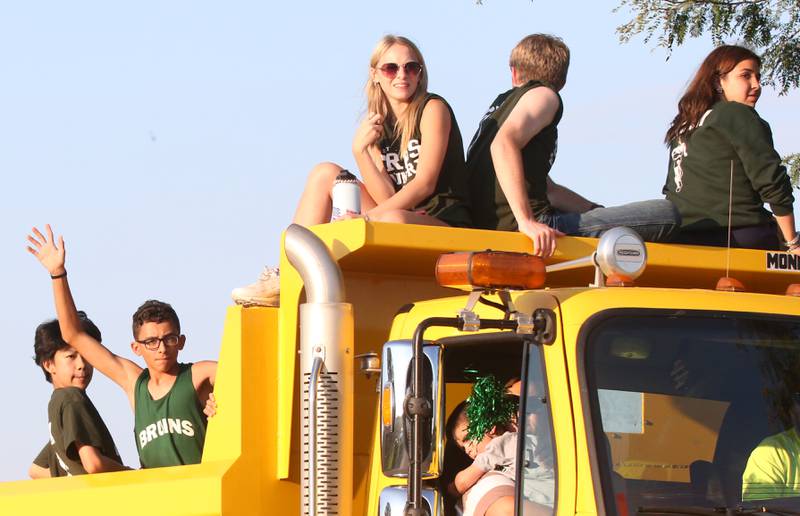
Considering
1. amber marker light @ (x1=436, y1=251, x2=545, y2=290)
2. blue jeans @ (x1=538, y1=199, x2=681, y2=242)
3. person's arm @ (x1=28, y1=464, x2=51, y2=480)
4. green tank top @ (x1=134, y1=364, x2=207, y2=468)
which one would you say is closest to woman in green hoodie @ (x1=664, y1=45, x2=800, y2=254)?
blue jeans @ (x1=538, y1=199, x2=681, y2=242)

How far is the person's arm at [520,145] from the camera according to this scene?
5.01 m

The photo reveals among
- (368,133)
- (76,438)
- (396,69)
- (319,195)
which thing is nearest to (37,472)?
(76,438)

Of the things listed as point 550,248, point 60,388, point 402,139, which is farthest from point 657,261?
point 60,388

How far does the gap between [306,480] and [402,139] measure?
73.9 inches

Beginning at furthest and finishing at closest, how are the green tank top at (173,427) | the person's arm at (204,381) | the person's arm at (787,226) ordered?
the person's arm at (787,226)
the person's arm at (204,381)
the green tank top at (173,427)

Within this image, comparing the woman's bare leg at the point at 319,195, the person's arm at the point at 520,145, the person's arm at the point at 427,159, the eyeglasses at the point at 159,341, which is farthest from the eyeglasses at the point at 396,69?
the eyeglasses at the point at 159,341

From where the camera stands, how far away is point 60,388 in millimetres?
5840

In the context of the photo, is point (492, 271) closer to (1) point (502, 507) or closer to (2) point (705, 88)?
(1) point (502, 507)

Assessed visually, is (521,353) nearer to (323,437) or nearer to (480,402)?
(480,402)

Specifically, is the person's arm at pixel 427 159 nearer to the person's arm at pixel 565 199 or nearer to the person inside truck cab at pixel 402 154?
the person inside truck cab at pixel 402 154

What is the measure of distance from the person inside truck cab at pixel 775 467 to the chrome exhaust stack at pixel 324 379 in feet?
4.00

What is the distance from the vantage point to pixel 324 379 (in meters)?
4.24

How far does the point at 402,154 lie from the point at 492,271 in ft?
5.36

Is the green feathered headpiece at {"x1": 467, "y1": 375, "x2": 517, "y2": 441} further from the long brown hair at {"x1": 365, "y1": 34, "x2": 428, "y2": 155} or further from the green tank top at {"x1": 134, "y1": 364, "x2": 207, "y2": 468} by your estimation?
the long brown hair at {"x1": 365, "y1": 34, "x2": 428, "y2": 155}
